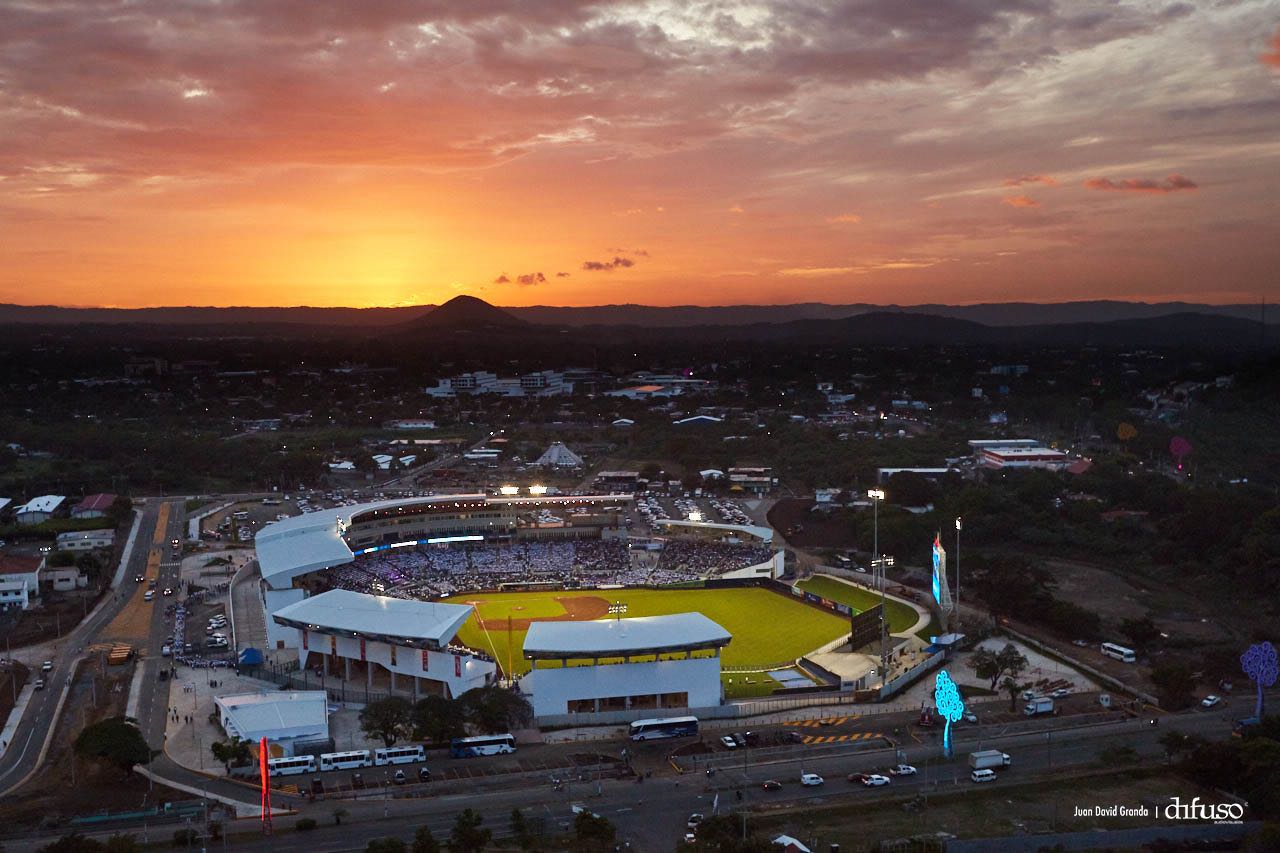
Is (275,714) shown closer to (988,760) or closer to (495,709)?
(495,709)

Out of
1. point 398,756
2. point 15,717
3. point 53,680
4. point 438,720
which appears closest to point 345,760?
point 398,756

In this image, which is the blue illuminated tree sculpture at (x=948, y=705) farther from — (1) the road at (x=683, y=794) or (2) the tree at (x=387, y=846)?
(2) the tree at (x=387, y=846)

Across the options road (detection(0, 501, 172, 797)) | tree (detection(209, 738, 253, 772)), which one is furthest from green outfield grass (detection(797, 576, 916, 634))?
road (detection(0, 501, 172, 797))

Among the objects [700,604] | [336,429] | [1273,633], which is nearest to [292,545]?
[700,604]

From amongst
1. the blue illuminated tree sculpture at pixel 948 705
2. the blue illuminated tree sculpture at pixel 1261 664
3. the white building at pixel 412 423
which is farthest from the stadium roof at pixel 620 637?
the white building at pixel 412 423

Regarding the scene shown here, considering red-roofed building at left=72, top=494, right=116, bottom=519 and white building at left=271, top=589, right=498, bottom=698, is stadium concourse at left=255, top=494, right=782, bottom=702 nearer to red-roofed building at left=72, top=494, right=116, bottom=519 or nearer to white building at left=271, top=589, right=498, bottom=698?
white building at left=271, top=589, right=498, bottom=698

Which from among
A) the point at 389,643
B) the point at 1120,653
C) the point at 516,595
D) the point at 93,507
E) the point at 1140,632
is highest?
the point at 93,507
